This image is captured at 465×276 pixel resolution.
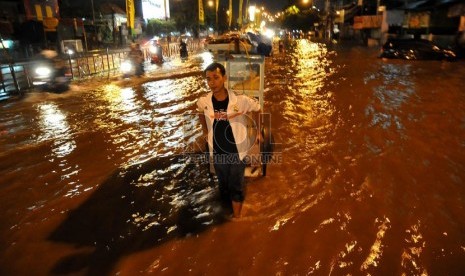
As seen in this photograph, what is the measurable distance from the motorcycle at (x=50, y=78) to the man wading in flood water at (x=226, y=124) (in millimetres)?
10779

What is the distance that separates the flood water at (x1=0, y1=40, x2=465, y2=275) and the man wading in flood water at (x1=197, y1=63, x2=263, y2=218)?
2.24 feet

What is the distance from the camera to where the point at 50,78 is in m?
13.6

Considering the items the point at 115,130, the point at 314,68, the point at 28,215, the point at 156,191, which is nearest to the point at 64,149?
the point at 115,130

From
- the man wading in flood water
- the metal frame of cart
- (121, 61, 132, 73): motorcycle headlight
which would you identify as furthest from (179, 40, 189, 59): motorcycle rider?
the man wading in flood water

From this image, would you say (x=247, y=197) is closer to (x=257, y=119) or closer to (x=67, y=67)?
(x=257, y=119)

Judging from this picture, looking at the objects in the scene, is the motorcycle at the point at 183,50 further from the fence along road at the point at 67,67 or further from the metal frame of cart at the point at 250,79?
the metal frame of cart at the point at 250,79

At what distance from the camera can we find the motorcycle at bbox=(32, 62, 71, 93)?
506 inches

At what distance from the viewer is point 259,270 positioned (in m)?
3.28

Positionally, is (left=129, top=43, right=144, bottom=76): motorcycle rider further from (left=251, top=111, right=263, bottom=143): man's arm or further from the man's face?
the man's face

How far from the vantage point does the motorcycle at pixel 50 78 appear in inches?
506

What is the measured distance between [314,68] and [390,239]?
1525cm

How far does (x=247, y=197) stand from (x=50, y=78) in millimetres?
12372

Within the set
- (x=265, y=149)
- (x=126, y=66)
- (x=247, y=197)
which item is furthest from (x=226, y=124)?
(x=126, y=66)

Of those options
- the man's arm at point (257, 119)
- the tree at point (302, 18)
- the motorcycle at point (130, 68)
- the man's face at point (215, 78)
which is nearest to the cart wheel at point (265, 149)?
the man's arm at point (257, 119)
